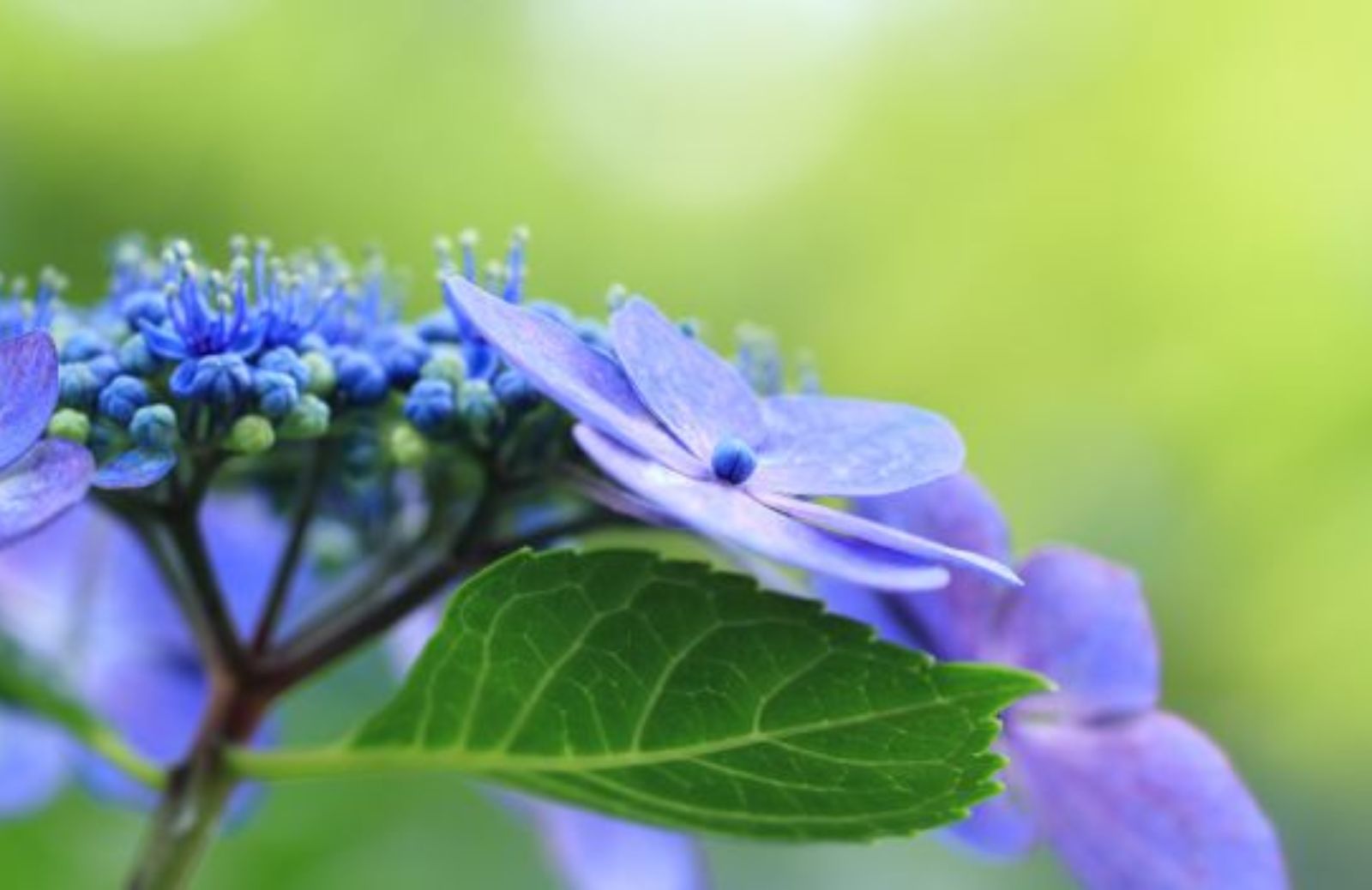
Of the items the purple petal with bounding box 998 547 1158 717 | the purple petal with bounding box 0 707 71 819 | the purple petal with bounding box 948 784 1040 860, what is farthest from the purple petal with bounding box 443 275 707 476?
the purple petal with bounding box 0 707 71 819

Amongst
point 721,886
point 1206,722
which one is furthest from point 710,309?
point 721,886

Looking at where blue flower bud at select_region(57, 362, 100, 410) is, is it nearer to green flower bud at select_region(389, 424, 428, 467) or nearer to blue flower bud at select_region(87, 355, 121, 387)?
blue flower bud at select_region(87, 355, 121, 387)

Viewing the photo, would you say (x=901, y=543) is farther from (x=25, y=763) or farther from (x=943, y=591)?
(x=25, y=763)

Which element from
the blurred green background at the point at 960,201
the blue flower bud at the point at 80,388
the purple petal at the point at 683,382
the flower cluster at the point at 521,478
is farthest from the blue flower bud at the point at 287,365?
the blurred green background at the point at 960,201

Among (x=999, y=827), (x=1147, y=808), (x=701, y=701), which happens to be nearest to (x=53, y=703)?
(x=701, y=701)

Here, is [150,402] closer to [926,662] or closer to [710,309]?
[926,662]

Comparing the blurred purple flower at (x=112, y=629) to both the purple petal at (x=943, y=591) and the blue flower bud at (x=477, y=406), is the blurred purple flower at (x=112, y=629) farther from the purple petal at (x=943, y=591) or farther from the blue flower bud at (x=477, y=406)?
the purple petal at (x=943, y=591)
